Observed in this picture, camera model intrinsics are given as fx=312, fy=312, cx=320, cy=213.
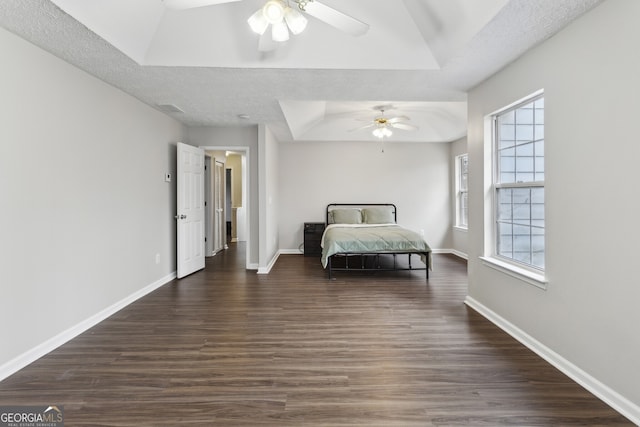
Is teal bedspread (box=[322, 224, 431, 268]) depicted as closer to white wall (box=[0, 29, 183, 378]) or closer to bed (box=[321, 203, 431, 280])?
bed (box=[321, 203, 431, 280])

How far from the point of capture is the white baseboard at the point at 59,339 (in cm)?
208

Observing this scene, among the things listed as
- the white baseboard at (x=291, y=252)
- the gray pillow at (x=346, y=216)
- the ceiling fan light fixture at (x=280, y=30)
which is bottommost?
the white baseboard at (x=291, y=252)

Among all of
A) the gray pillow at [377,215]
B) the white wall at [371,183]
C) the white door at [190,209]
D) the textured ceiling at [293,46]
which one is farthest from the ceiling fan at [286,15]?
the white wall at [371,183]

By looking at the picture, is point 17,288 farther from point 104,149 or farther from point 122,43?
point 122,43

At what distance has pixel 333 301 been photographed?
358 cm

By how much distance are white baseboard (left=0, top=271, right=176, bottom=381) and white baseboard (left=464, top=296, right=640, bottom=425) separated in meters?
3.68

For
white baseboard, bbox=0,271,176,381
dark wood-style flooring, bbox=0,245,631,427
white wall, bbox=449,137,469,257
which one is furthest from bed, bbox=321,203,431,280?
white baseboard, bbox=0,271,176,381

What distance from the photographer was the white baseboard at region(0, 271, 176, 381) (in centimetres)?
208

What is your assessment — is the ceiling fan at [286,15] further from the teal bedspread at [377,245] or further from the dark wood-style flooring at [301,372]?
the teal bedspread at [377,245]

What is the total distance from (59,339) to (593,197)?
3.95 meters

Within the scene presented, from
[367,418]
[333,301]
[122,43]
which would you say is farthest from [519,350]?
[122,43]

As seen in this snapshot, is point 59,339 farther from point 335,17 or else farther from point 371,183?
point 371,183

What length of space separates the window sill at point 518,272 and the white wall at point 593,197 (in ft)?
0.18

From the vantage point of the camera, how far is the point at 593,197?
1896 millimetres
